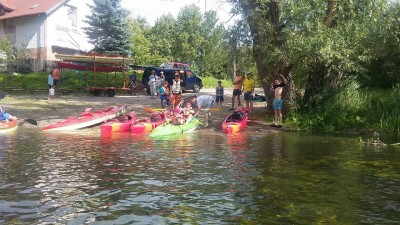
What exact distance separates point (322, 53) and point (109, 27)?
22.5 meters

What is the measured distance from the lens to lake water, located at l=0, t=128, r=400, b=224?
6.11 m

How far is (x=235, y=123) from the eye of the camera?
1669 centimetres

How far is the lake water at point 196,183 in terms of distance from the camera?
6.11 meters

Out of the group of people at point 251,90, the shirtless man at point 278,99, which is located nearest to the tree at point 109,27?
the group of people at point 251,90

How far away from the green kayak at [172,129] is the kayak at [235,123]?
1.24m

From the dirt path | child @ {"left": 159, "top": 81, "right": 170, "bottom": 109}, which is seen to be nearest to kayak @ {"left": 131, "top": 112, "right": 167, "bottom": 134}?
the dirt path

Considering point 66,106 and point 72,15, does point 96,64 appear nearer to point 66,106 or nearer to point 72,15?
point 66,106

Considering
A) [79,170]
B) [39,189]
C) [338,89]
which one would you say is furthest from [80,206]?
[338,89]

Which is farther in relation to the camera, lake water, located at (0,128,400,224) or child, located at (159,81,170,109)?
child, located at (159,81,170,109)

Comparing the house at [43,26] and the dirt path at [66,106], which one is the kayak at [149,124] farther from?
the house at [43,26]

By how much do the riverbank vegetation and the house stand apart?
22.5 metres

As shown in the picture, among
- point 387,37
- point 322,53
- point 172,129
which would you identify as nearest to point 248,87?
point 322,53

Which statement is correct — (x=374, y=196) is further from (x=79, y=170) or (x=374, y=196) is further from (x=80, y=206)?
(x=79, y=170)

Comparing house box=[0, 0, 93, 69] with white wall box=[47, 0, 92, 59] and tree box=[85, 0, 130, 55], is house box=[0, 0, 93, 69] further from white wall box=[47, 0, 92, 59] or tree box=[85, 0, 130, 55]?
tree box=[85, 0, 130, 55]
